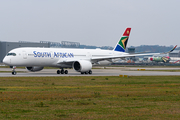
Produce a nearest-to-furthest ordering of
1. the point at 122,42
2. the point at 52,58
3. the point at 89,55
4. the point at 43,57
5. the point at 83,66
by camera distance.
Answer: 1. the point at 43,57
2. the point at 83,66
3. the point at 52,58
4. the point at 89,55
5. the point at 122,42

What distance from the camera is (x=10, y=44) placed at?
119 meters

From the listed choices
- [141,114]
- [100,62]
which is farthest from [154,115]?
[100,62]

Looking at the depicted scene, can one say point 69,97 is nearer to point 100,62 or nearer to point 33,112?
point 33,112

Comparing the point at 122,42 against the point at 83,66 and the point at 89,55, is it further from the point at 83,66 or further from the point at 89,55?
the point at 83,66

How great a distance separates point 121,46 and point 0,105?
145 feet

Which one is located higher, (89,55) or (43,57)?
(89,55)

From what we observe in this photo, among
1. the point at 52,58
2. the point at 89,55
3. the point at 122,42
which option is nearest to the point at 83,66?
the point at 52,58

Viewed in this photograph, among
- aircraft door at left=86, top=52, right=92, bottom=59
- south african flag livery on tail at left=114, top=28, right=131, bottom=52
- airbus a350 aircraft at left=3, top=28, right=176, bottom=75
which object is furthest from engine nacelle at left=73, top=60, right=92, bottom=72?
south african flag livery on tail at left=114, top=28, right=131, bottom=52

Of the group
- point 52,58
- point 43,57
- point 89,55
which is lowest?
point 52,58

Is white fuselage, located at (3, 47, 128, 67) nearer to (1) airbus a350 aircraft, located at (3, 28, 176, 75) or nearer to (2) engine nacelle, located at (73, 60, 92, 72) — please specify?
(1) airbus a350 aircraft, located at (3, 28, 176, 75)

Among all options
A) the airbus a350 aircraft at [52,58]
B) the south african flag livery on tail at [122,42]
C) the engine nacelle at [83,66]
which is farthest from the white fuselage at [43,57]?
the south african flag livery on tail at [122,42]

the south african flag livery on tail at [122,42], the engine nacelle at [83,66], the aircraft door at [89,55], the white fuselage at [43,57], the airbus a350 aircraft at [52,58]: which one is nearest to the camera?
the white fuselage at [43,57]

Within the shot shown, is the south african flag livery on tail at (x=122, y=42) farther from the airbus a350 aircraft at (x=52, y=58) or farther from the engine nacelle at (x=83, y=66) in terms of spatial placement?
the engine nacelle at (x=83, y=66)

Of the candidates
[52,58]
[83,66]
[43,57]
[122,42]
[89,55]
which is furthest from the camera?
[122,42]
